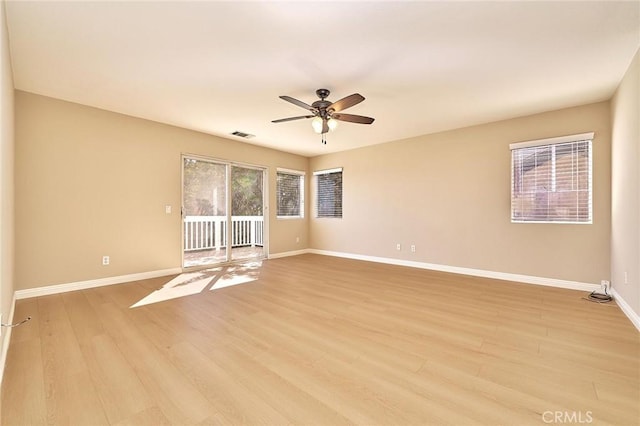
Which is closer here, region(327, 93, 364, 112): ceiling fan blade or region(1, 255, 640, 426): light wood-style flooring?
region(1, 255, 640, 426): light wood-style flooring

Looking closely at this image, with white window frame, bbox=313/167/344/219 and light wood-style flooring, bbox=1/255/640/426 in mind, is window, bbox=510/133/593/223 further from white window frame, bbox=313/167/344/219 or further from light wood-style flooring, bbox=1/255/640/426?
white window frame, bbox=313/167/344/219

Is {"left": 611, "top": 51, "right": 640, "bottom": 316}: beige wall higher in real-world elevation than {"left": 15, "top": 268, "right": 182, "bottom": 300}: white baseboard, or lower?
higher

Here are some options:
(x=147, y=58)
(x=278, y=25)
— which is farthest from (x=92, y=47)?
(x=278, y=25)

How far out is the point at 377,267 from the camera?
5340 millimetres

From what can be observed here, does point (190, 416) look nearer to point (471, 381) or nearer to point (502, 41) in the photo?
point (471, 381)

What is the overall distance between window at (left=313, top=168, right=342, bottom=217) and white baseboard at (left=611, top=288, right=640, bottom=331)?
4726 millimetres

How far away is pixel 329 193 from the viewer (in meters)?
6.96

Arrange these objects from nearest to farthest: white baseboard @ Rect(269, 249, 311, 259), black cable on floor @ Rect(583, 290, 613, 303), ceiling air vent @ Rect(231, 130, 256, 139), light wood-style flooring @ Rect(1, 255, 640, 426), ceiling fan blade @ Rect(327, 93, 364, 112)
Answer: light wood-style flooring @ Rect(1, 255, 640, 426) < ceiling fan blade @ Rect(327, 93, 364, 112) < black cable on floor @ Rect(583, 290, 613, 303) < ceiling air vent @ Rect(231, 130, 256, 139) < white baseboard @ Rect(269, 249, 311, 259)

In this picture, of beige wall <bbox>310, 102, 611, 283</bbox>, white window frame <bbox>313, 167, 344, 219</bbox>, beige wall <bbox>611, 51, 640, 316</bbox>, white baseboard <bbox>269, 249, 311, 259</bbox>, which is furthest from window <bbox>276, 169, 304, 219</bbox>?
beige wall <bbox>611, 51, 640, 316</bbox>

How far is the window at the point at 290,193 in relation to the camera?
6.67 metres

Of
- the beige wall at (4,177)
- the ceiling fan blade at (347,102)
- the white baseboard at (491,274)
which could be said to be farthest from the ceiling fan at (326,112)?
the white baseboard at (491,274)

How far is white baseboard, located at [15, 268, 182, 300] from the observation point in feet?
11.1

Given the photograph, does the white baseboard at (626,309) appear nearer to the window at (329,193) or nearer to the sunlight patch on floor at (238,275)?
the sunlight patch on floor at (238,275)

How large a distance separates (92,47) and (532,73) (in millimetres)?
4449
